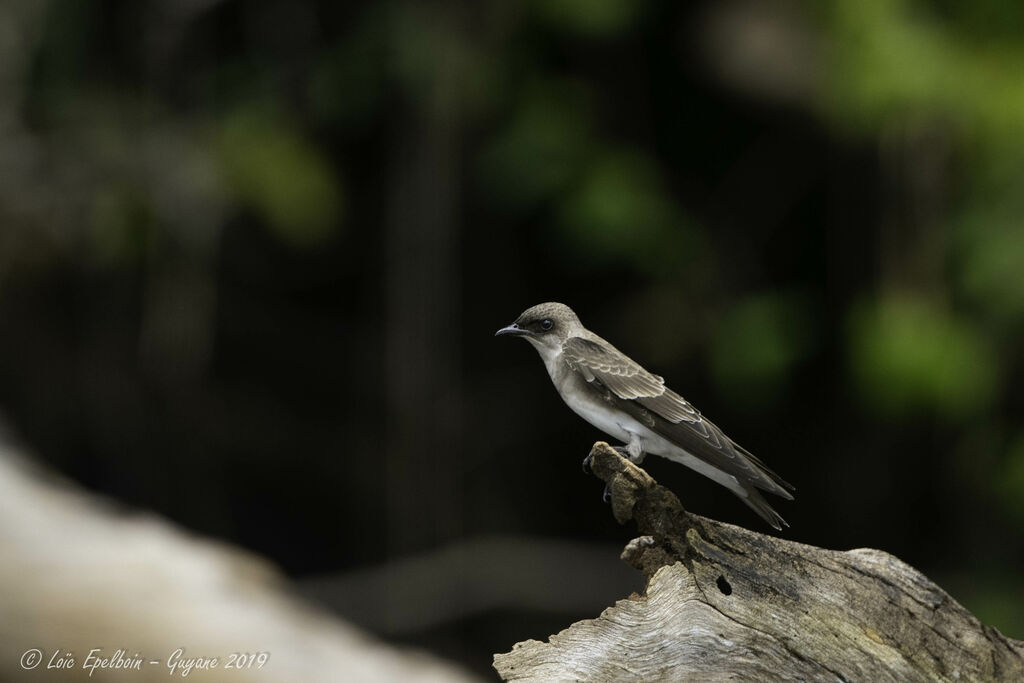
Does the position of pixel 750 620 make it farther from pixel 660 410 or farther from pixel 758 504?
pixel 660 410

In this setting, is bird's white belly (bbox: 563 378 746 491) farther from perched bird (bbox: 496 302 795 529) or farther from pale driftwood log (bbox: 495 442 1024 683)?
pale driftwood log (bbox: 495 442 1024 683)

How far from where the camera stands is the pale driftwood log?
11.6ft

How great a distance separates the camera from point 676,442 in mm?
4523

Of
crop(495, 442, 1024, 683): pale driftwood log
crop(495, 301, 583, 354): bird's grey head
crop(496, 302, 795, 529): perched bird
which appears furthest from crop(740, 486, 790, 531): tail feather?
crop(495, 301, 583, 354): bird's grey head

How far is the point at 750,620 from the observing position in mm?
3658

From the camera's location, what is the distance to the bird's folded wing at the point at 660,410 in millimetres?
4375

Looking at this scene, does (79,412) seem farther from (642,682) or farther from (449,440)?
(642,682)

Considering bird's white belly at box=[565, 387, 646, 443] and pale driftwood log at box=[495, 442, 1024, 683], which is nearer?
pale driftwood log at box=[495, 442, 1024, 683]

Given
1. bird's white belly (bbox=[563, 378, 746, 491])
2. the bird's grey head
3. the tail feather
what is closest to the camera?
the tail feather

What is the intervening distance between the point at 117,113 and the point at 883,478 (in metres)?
7.29

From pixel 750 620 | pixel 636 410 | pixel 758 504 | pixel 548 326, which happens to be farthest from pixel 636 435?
pixel 750 620

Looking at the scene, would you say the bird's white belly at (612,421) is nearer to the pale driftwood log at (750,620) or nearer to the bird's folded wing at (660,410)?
the bird's folded wing at (660,410)

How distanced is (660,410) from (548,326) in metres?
0.68

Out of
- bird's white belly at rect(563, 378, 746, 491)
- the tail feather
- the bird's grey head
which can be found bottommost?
the tail feather
